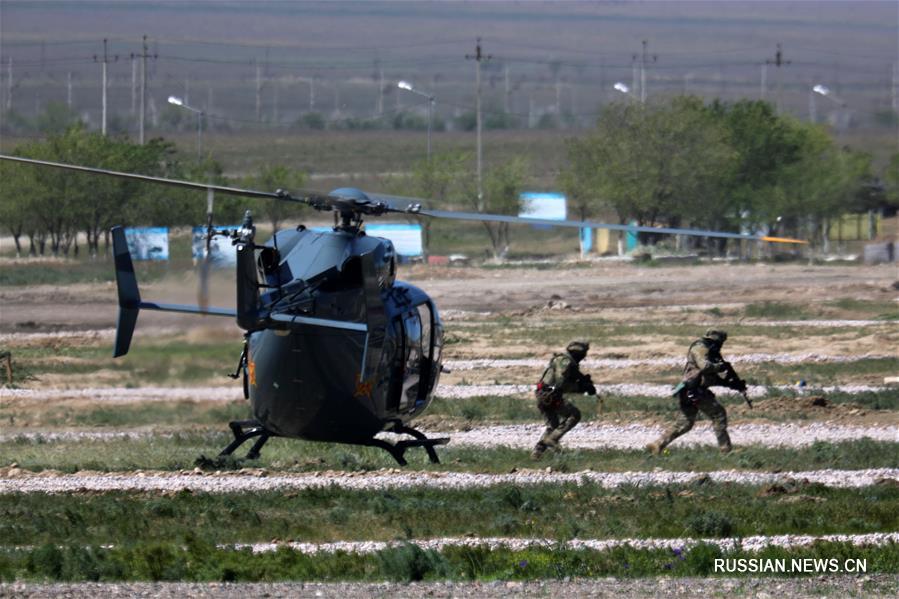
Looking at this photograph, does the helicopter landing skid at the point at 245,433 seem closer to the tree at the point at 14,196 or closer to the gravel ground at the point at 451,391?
the gravel ground at the point at 451,391

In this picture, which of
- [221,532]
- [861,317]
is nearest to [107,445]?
[221,532]

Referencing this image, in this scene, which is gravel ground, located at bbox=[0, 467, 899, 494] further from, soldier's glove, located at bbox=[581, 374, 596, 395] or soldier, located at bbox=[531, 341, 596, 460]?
soldier's glove, located at bbox=[581, 374, 596, 395]

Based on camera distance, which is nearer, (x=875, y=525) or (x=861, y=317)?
(x=875, y=525)

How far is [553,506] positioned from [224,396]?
11.8 metres

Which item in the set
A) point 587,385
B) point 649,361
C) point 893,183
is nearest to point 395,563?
point 587,385

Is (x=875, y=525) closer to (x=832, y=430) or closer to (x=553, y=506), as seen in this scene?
(x=553, y=506)

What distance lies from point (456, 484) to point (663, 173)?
200 feet

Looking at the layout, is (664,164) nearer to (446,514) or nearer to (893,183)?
(893,183)

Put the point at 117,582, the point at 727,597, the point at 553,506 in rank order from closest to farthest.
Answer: the point at 727,597 < the point at 117,582 < the point at 553,506

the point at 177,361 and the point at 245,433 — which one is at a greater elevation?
the point at 177,361

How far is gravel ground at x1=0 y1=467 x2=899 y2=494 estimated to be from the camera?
17828mm

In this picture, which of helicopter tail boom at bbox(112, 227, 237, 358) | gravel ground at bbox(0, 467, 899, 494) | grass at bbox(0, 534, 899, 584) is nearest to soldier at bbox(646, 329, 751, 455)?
gravel ground at bbox(0, 467, 899, 494)

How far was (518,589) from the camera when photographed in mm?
12031

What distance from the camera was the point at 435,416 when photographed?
25.8 meters
